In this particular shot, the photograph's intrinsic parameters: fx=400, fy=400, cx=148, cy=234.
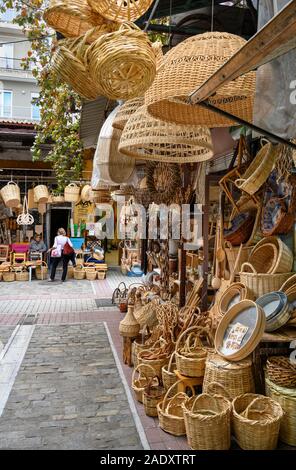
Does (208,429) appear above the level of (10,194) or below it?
below

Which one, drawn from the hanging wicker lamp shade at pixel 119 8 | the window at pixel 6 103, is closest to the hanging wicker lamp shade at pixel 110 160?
the hanging wicker lamp shade at pixel 119 8

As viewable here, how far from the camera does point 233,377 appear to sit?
11.0 ft

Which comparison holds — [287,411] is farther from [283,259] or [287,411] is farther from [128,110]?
[128,110]

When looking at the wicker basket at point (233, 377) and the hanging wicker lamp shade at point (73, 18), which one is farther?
the wicker basket at point (233, 377)

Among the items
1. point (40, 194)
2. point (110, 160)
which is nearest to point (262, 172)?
point (110, 160)

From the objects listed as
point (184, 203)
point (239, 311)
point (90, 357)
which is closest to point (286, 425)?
point (239, 311)

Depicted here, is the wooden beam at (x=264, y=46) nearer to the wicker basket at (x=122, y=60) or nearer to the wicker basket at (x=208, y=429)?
the wicker basket at (x=122, y=60)

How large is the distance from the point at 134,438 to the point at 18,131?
417 inches

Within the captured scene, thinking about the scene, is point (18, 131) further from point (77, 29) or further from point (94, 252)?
point (77, 29)

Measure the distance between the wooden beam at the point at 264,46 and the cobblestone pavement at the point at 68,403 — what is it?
2.93 m

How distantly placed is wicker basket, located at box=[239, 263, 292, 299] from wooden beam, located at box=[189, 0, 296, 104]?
2.49 meters

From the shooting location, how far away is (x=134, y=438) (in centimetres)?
338

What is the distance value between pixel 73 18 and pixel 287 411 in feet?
10.2

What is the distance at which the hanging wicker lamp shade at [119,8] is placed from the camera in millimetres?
2098
